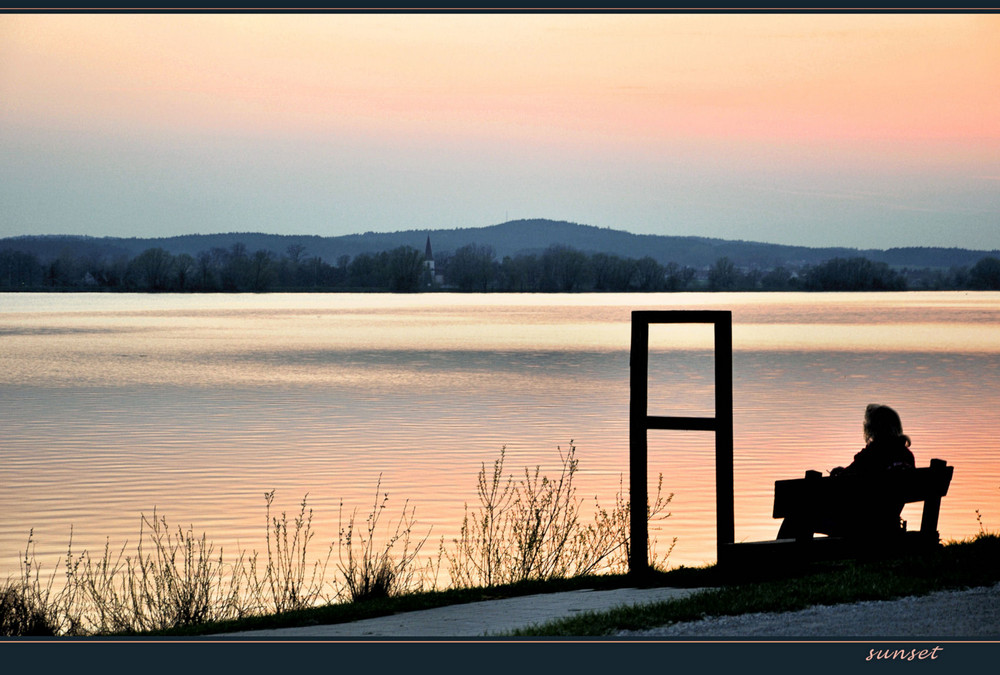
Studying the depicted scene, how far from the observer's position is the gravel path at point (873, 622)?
25.5 ft

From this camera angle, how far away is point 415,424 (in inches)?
1089

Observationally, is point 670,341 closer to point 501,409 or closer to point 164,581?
point 501,409

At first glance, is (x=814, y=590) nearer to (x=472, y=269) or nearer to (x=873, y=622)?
(x=873, y=622)

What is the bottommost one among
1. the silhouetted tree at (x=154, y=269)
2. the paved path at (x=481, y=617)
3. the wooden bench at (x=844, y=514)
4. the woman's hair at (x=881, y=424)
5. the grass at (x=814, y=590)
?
the paved path at (x=481, y=617)

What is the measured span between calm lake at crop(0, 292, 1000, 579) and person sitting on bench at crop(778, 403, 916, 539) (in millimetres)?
3953

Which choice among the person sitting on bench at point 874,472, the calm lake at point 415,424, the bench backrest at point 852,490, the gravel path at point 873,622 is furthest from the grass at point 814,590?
the calm lake at point 415,424

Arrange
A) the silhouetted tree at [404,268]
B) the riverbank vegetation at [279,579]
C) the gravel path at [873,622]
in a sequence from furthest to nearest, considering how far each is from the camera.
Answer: the silhouetted tree at [404,268] → the riverbank vegetation at [279,579] → the gravel path at [873,622]

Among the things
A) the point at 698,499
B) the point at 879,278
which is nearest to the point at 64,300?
the point at 879,278

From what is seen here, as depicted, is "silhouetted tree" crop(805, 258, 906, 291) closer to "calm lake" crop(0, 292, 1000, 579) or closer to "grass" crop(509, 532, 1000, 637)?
"calm lake" crop(0, 292, 1000, 579)

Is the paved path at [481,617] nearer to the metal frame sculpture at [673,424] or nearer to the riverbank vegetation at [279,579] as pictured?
the riverbank vegetation at [279,579]

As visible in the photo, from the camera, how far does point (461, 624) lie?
348 inches

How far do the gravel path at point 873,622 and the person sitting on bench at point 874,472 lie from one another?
3.32ft

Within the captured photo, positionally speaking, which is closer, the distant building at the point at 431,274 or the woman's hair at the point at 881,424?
the woman's hair at the point at 881,424
